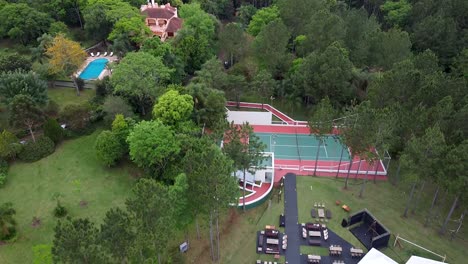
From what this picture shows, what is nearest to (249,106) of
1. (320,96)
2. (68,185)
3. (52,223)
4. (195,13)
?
(320,96)

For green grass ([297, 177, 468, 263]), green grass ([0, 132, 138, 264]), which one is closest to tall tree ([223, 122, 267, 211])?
green grass ([297, 177, 468, 263])

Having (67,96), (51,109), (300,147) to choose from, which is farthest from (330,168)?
(67,96)

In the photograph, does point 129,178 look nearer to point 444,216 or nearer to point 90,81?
point 90,81

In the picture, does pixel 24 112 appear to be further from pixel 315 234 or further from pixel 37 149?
pixel 315 234

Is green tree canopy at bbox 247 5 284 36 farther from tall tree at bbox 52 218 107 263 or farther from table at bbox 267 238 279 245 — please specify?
tall tree at bbox 52 218 107 263

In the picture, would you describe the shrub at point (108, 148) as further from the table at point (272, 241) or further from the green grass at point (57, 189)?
the table at point (272, 241)

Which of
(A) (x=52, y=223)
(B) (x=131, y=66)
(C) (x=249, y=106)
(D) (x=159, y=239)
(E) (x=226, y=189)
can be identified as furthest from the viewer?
(C) (x=249, y=106)

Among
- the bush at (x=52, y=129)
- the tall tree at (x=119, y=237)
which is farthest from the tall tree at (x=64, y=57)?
the tall tree at (x=119, y=237)
